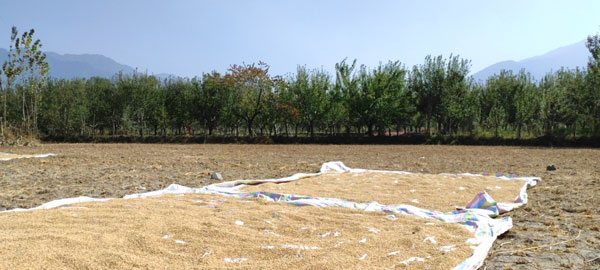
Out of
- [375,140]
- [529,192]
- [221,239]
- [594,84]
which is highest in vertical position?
[594,84]

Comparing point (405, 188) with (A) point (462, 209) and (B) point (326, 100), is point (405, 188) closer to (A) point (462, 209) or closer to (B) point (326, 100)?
(A) point (462, 209)

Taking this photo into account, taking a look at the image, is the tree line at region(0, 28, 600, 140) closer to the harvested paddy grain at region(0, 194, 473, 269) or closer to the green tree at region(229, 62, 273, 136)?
the green tree at region(229, 62, 273, 136)

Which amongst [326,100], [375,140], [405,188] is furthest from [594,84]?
[405,188]

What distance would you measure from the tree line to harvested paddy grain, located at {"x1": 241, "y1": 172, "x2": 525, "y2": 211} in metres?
14.0

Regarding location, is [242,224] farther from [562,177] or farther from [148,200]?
[562,177]

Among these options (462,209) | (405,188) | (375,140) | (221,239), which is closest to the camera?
(221,239)

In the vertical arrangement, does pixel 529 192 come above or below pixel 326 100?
below

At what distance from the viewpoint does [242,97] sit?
2664cm

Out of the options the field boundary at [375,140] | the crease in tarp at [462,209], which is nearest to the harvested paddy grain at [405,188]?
the crease in tarp at [462,209]

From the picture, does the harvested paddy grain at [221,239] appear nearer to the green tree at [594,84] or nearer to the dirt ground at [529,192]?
the dirt ground at [529,192]

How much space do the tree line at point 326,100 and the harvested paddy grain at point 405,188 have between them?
14.0 m

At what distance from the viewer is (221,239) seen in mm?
2637

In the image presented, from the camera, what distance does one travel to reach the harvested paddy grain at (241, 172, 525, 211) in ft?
14.4

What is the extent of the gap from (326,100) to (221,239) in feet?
76.6
